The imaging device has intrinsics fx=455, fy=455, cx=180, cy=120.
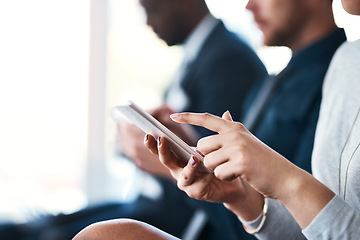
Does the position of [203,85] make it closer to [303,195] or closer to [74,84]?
[74,84]

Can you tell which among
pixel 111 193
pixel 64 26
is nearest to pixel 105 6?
pixel 64 26

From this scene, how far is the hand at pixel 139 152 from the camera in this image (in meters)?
1.13

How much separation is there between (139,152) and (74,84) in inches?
37.9

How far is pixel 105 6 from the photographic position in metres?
2.05

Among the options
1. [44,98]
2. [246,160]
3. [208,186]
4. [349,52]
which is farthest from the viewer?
[44,98]

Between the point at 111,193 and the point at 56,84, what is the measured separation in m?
0.58

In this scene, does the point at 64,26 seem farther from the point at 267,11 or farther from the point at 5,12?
the point at 267,11

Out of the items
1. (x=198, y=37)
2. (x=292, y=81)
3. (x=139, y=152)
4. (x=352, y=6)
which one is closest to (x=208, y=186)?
(x=352, y=6)

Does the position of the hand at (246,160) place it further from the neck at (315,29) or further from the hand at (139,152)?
the neck at (315,29)

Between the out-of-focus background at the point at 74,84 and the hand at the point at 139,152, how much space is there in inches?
17.6

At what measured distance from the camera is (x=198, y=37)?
158 cm

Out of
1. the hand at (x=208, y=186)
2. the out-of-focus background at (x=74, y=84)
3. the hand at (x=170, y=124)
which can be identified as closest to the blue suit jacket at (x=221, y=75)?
the out-of-focus background at (x=74, y=84)

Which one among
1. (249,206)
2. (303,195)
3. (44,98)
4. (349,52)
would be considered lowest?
(44,98)

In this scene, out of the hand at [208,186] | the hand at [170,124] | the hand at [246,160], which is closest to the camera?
the hand at [246,160]
